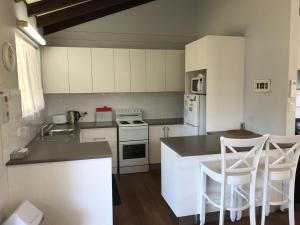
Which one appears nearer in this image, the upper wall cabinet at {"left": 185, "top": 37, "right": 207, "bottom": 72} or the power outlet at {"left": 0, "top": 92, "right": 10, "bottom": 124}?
the power outlet at {"left": 0, "top": 92, "right": 10, "bottom": 124}

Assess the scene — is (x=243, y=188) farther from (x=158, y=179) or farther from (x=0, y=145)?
(x=0, y=145)

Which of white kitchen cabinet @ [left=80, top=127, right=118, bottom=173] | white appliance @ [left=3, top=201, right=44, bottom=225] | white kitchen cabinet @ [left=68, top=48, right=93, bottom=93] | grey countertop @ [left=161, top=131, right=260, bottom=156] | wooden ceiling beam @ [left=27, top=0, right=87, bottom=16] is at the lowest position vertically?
white appliance @ [left=3, top=201, right=44, bottom=225]

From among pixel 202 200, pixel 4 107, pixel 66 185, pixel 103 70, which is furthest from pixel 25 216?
pixel 103 70

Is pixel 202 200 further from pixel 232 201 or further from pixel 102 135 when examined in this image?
pixel 102 135

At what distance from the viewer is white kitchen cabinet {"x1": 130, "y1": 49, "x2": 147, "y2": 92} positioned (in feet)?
14.6

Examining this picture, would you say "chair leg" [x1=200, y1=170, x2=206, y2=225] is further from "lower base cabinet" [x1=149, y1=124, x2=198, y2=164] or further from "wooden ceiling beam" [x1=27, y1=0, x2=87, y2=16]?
"wooden ceiling beam" [x1=27, y1=0, x2=87, y2=16]

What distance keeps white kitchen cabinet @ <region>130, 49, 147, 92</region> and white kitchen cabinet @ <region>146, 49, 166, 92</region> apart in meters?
0.07

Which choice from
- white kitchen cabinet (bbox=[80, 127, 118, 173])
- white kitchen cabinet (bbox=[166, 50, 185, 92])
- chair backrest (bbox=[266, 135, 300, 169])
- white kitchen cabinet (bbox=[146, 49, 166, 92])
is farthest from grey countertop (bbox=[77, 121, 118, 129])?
chair backrest (bbox=[266, 135, 300, 169])

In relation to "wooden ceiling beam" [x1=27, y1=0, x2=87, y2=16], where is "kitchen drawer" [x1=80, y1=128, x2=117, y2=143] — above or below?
below

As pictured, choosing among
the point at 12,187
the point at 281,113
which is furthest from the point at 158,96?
the point at 12,187

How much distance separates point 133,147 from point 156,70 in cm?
142

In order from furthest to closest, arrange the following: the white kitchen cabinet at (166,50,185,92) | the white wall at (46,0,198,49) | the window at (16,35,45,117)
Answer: the white kitchen cabinet at (166,50,185,92), the white wall at (46,0,198,49), the window at (16,35,45,117)

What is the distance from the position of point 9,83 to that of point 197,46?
252 centimetres

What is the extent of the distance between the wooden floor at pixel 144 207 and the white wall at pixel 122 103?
4.58 feet
